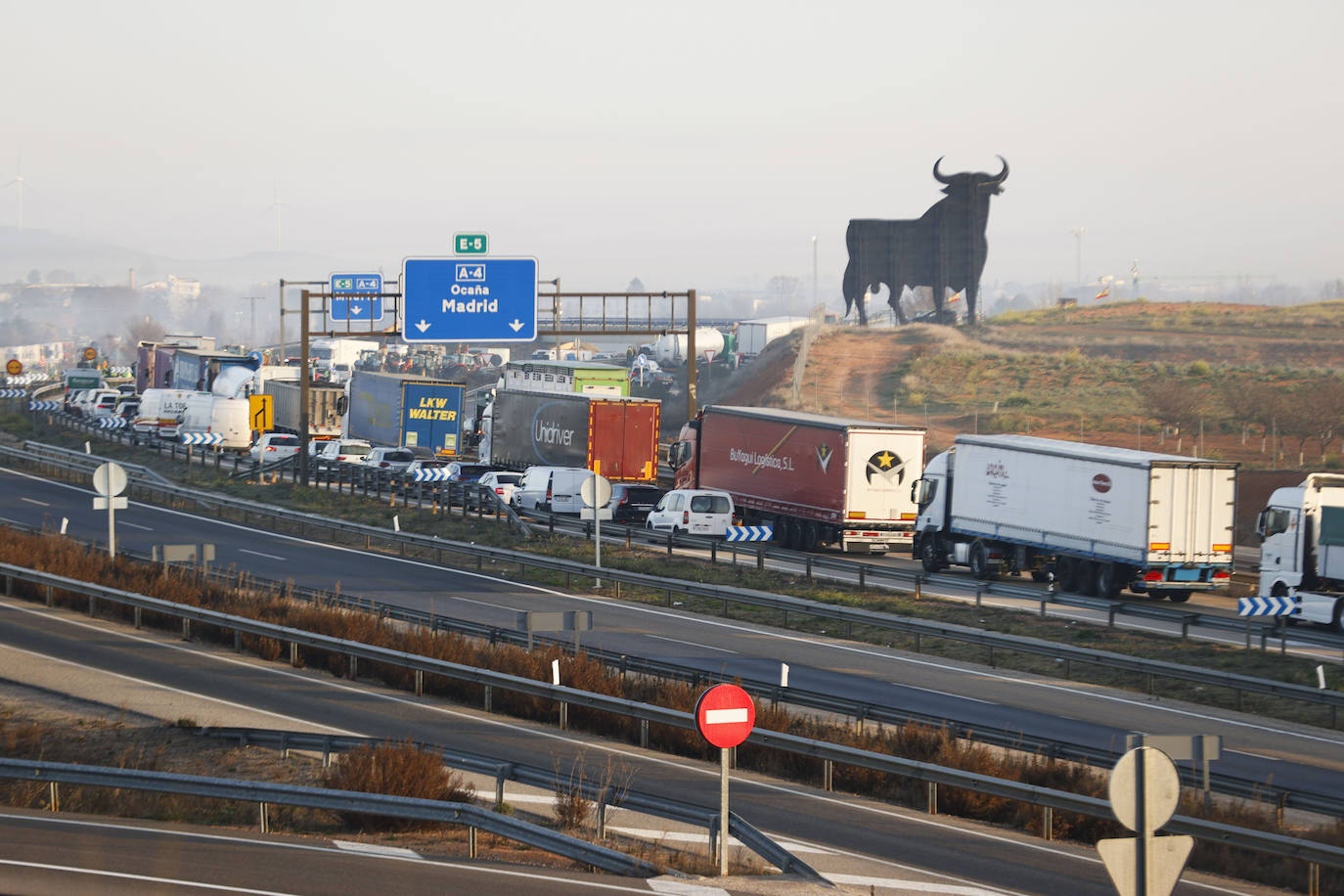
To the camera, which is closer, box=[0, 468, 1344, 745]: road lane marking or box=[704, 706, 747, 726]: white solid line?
box=[704, 706, 747, 726]: white solid line

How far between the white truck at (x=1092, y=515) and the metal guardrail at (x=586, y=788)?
1843 centimetres

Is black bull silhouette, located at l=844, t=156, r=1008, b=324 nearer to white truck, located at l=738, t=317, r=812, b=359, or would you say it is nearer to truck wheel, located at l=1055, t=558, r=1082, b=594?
white truck, located at l=738, t=317, r=812, b=359

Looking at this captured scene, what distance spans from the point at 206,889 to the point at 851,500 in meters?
27.8

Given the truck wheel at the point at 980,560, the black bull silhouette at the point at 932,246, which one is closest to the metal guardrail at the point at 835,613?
the truck wheel at the point at 980,560

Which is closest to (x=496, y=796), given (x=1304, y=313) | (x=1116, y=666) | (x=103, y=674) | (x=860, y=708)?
(x=860, y=708)

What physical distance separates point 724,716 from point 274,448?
159 feet

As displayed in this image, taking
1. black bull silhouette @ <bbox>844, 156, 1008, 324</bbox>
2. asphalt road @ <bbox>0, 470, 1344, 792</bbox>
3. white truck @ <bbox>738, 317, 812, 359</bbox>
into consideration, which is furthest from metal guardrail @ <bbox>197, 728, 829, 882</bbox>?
white truck @ <bbox>738, 317, 812, 359</bbox>

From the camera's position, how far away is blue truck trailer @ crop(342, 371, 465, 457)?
179 ft

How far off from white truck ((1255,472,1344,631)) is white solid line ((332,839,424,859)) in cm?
2108

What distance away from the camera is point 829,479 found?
1478 inches

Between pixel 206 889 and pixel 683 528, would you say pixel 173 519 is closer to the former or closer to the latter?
pixel 683 528

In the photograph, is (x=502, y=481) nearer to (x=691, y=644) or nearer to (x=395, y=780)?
(x=691, y=644)

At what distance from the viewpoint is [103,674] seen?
2038 cm

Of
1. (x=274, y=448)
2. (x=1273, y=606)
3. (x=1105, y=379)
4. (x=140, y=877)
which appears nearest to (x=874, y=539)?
(x=1273, y=606)
